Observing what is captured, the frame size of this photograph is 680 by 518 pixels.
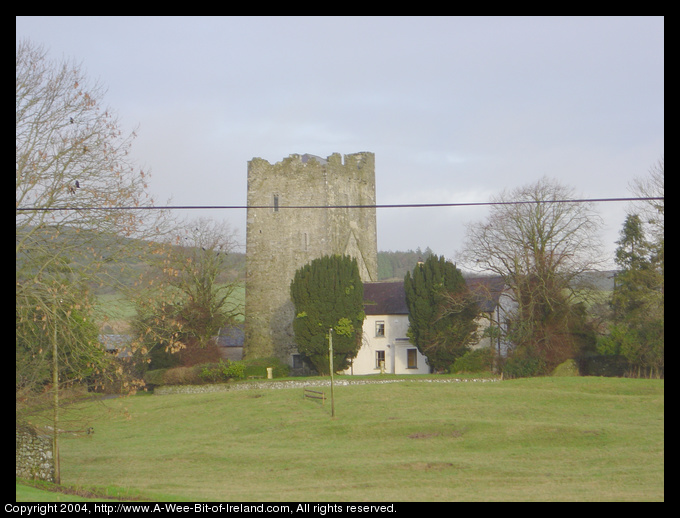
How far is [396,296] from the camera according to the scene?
47.1 meters

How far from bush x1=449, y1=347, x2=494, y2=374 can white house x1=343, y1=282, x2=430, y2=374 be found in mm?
4178

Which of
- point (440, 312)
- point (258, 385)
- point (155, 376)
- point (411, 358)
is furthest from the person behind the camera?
point (411, 358)

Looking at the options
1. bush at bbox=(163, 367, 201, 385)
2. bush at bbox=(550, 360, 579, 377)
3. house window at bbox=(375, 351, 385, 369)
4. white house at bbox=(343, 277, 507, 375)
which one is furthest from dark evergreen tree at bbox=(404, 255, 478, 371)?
bush at bbox=(163, 367, 201, 385)

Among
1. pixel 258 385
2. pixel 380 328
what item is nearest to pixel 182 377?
pixel 258 385

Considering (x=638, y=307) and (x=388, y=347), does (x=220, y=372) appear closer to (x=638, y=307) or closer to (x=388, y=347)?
(x=388, y=347)

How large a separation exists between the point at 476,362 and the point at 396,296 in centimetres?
880

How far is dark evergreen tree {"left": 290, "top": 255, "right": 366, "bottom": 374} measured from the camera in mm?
41906

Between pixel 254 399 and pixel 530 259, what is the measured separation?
15.9 meters

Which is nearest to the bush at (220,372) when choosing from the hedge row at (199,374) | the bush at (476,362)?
the hedge row at (199,374)

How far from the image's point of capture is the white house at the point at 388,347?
44594mm

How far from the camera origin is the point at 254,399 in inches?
1329

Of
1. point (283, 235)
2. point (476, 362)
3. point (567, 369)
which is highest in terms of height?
point (283, 235)
